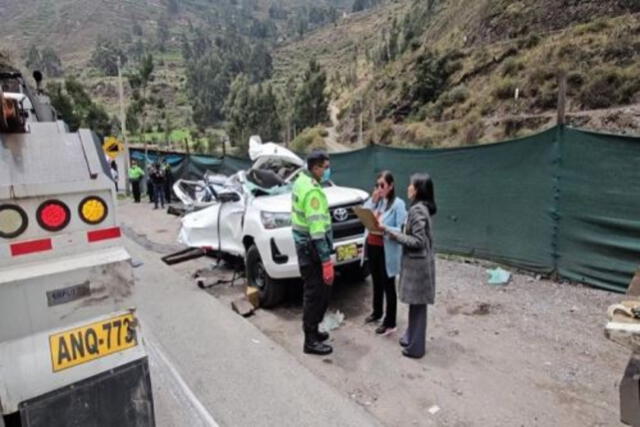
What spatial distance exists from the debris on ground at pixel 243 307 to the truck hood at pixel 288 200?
1151 mm

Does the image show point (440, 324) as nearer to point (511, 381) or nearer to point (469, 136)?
point (511, 381)

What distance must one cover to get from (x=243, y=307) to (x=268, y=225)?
3.38 ft

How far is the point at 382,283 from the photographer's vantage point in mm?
4922

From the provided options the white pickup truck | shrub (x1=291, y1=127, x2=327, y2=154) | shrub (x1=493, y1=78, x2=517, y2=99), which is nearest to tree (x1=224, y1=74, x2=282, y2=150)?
shrub (x1=291, y1=127, x2=327, y2=154)

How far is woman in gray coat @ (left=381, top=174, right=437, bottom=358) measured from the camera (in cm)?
411

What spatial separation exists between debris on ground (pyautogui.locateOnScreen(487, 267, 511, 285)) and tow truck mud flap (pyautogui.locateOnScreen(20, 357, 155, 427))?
15.7 feet

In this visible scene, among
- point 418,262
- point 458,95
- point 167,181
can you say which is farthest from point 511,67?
point 418,262

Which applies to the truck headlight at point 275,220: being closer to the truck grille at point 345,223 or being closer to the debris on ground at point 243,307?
the truck grille at point 345,223

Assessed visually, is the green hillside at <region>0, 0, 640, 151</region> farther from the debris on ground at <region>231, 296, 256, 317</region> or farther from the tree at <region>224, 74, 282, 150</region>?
the debris on ground at <region>231, 296, 256, 317</region>

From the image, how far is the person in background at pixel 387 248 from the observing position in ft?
15.2

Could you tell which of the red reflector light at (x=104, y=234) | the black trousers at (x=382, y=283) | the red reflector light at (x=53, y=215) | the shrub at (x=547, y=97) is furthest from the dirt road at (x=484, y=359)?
the shrub at (x=547, y=97)

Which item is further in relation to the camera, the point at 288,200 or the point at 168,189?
the point at 168,189

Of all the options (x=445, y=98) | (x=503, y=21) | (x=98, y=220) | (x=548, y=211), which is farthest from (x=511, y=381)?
(x=503, y=21)

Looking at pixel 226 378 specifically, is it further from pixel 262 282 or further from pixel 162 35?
pixel 162 35
